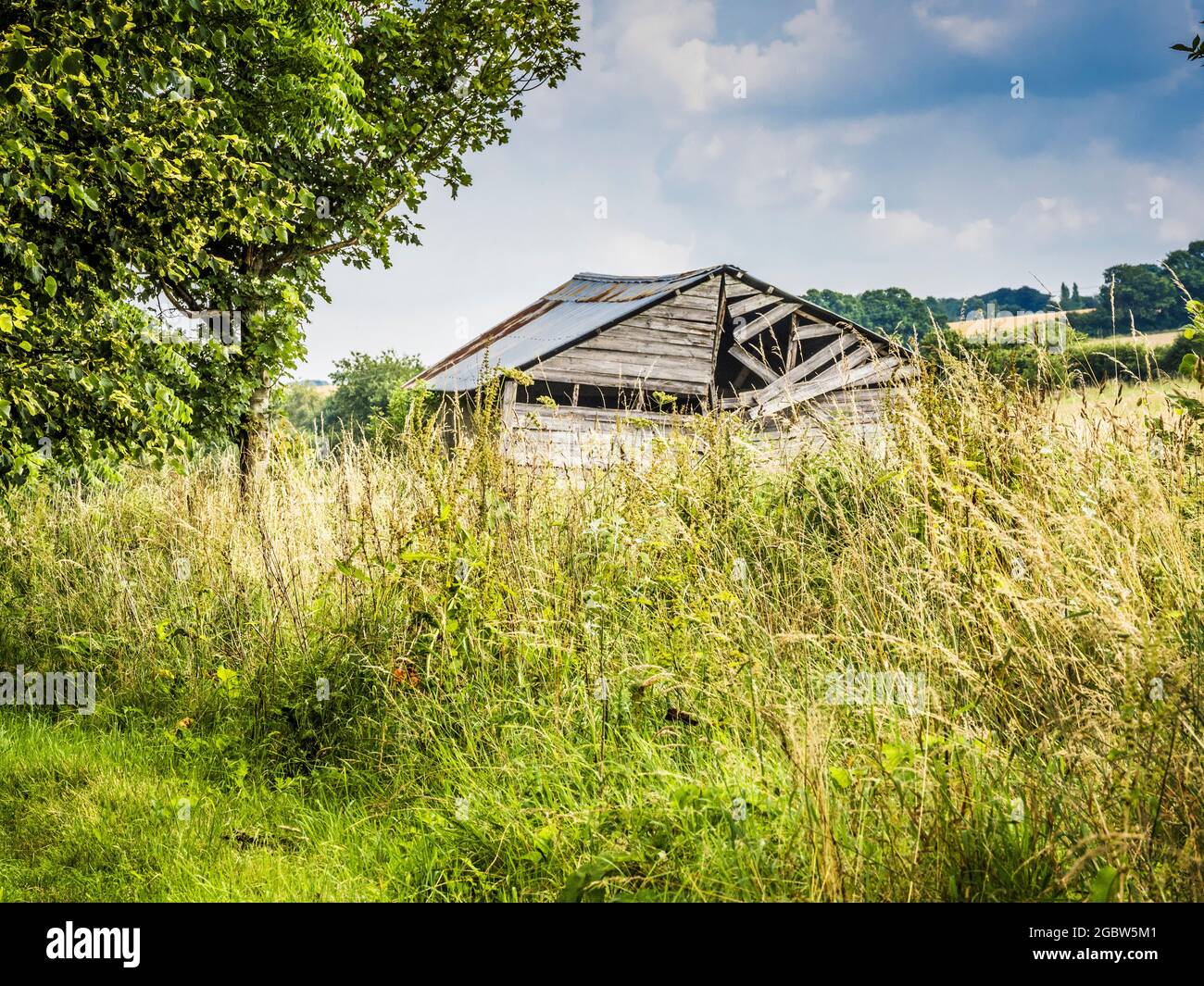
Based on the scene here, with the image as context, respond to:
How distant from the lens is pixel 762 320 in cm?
1686

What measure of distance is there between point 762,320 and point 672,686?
14674 mm

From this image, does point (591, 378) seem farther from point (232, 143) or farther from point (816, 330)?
point (232, 143)

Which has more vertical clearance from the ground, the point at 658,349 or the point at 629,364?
the point at 658,349

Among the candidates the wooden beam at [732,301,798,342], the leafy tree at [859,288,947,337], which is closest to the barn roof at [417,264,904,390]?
the wooden beam at [732,301,798,342]

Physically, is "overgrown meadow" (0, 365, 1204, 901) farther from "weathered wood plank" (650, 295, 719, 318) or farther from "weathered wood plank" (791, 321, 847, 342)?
"weathered wood plank" (791, 321, 847, 342)

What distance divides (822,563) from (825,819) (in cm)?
241

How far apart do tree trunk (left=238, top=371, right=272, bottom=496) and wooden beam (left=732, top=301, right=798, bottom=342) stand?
10498 millimetres

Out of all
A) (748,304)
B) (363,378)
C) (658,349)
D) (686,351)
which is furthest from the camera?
(363,378)

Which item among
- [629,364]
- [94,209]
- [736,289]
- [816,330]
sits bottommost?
[94,209]

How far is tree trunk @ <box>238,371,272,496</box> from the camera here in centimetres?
898

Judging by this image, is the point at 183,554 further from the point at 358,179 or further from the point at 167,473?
the point at 358,179

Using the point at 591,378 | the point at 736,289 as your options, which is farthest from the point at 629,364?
the point at 736,289

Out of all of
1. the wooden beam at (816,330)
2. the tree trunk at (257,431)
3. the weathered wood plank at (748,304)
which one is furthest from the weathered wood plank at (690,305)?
the tree trunk at (257,431)

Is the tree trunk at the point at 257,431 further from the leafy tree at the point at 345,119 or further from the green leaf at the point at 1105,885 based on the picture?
the green leaf at the point at 1105,885
